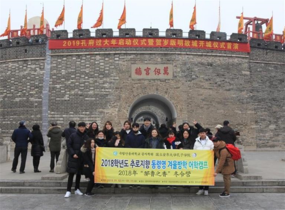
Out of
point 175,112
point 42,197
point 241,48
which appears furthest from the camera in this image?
point 241,48

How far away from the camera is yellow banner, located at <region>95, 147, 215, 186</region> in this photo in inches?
173

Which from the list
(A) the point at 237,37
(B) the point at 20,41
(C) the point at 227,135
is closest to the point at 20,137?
(C) the point at 227,135

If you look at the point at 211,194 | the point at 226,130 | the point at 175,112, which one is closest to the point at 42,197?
the point at 211,194

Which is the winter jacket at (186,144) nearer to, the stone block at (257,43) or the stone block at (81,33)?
the stone block at (81,33)

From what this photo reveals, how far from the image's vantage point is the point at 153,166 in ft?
14.5

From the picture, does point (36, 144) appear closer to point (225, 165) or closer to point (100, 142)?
point (100, 142)

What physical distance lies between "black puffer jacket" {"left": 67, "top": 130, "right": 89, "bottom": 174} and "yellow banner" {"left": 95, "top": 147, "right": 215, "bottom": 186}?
0.27m

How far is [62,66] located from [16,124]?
126 inches

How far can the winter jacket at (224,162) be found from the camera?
4199mm

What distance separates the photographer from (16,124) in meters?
12.1

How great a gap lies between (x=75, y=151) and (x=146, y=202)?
1.33 metres

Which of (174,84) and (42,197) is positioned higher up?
(174,84)

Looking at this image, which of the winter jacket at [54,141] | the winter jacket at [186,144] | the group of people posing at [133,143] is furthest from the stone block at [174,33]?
the winter jacket at [186,144]

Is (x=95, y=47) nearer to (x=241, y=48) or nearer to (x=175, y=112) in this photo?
(x=175, y=112)
